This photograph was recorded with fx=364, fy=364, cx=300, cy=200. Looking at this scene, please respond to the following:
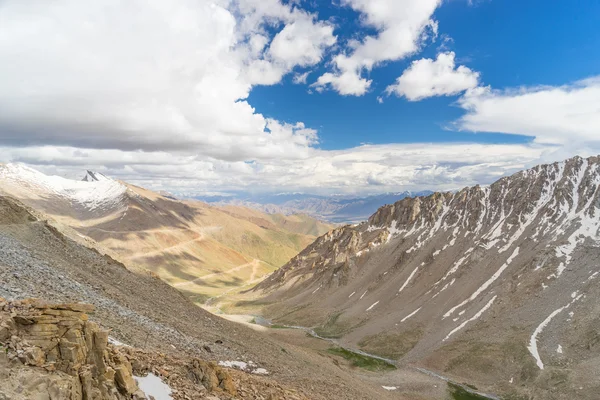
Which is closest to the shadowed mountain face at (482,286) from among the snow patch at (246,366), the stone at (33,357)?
the snow patch at (246,366)

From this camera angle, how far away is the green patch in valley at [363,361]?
279 feet

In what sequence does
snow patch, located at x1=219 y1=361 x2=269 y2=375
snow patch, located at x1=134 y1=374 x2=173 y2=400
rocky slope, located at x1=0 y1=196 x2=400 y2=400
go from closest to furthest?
snow patch, located at x1=134 y1=374 x2=173 y2=400 < rocky slope, located at x1=0 y1=196 x2=400 y2=400 < snow patch, located at x1=219 y1=361 x2=269 y2=375

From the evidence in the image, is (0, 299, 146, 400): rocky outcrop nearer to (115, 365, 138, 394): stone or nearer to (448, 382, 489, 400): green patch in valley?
(115, 365, 138, 394): stone

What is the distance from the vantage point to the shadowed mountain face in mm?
77438

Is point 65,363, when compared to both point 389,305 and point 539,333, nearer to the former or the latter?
point 539,333

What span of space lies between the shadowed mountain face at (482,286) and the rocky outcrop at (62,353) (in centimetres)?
7248

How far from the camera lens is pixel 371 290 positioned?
139m

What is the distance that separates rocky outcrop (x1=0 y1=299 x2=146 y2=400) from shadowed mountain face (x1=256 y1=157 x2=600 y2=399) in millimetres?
72478

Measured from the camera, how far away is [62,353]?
605 inches

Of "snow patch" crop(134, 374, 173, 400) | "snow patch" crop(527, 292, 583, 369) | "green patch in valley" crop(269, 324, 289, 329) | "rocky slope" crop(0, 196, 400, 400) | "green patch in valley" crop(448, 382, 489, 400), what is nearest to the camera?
"snow patch" crop(134, 374, 173, 400)

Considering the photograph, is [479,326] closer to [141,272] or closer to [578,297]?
[578,297]

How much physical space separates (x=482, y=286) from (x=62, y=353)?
119 m

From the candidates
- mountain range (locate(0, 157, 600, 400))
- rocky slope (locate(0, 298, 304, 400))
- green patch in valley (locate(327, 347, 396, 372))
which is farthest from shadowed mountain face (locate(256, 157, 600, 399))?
rocky slope (locate(0, 298, 304, 400))

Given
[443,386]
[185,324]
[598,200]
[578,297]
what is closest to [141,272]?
[185,324]
